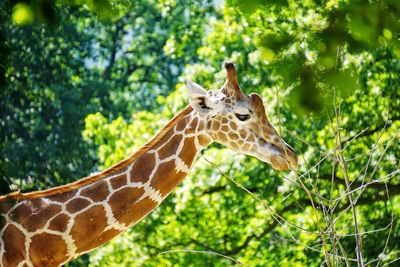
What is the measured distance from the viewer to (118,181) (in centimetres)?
703

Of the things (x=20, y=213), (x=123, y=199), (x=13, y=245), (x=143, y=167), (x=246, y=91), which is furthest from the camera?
(x=246, y=91)

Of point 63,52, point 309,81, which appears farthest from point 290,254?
point 63,52

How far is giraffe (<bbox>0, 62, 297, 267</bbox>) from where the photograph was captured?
6.74 meters

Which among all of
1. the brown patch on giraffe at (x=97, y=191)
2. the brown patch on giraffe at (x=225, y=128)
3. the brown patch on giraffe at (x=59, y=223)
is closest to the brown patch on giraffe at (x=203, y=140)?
the brown patch on giraffe at (x=225, y=128)

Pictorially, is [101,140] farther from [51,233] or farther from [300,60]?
[300,60]

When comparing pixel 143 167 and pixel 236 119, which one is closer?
pixel 143 167

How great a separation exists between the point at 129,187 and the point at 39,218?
2.03 feet

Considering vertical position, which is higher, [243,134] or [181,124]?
[181,124]

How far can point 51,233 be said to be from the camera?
6.78m

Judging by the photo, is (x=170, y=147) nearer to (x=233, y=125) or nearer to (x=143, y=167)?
(x=143, y=167)

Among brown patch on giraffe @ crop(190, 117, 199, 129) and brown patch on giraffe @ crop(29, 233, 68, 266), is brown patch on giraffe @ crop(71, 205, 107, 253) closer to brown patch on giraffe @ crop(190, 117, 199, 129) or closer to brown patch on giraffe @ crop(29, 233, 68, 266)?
brown patch on giraffe @ crop(29, 233, 68, 266)

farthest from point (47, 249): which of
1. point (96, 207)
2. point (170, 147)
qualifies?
point (170, 147)

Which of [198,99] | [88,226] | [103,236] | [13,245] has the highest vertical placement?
[198,99]

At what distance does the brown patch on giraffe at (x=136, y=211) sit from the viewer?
6.98 m
